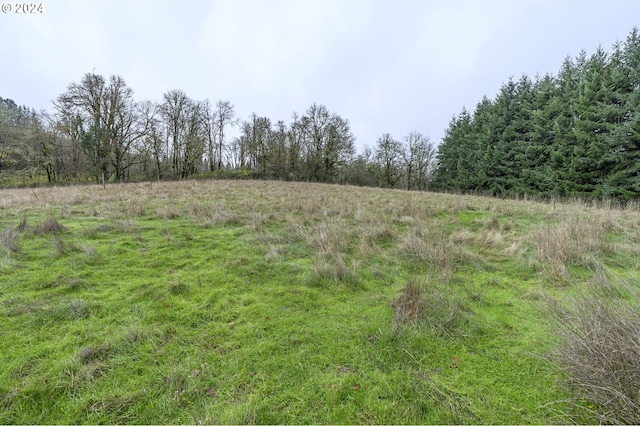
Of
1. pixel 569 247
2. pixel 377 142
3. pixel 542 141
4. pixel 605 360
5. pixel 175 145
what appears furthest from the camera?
pixel 377 142

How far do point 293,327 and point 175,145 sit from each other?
32356mm

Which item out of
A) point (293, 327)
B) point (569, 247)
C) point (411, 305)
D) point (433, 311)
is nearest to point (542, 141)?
point (569, 247)

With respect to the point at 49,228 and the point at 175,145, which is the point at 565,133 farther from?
the point at 175,145

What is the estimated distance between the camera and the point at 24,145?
24.2 metres

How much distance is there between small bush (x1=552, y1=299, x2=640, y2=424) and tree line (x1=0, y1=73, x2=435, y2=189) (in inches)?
1118

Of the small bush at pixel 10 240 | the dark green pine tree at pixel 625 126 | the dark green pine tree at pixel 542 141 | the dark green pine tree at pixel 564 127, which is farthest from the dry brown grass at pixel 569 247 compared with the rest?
the dark green pine tree at pixel 542 141

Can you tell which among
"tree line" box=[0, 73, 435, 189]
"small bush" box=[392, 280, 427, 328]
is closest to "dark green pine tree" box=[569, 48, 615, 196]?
"tree line" box=[0, 73, 435, 189]

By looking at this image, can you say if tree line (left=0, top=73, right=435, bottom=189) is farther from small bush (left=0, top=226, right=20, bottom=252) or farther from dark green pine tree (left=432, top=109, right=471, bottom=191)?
small bush (left=0, top=226, right=20, bottom=252)

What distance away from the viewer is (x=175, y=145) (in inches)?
1141

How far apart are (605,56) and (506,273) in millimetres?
24133

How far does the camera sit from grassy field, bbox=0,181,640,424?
1676mm

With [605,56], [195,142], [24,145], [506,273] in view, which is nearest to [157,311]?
[506,273]

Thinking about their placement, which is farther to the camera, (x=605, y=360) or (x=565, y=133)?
(x=565, y=133)

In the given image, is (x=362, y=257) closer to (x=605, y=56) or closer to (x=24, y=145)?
(x=605, y=56)
